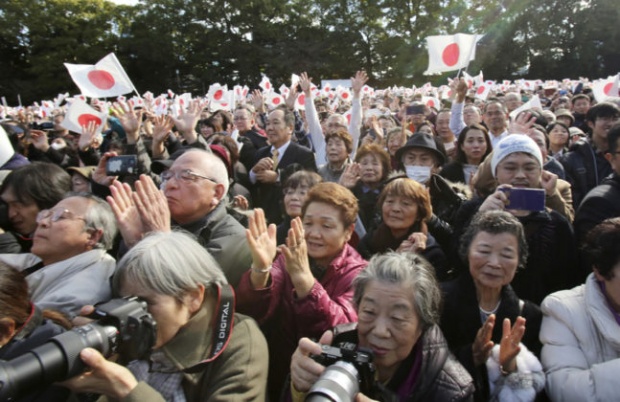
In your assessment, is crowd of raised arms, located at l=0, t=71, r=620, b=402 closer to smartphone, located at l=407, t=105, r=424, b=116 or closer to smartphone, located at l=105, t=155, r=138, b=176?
smartphone, located at l=105, t=155, r=138, b=176

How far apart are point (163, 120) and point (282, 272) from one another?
2303 millimetres

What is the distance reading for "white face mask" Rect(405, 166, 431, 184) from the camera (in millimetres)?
3432

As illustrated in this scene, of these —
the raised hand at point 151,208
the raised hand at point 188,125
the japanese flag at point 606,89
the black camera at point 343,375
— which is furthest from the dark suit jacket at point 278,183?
the japanese flag at point 606,89

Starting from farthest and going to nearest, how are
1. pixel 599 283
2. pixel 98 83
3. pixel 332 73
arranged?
pixel 332 73 < pixel 98 83 < pixel 599 283

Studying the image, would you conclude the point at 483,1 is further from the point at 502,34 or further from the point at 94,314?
the point at 94,314

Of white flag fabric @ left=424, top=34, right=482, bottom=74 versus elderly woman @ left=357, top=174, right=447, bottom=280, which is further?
white flag fabric @ left=424, top=34, right=482, bottom=74

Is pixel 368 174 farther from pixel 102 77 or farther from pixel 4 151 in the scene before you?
pixel 102 77

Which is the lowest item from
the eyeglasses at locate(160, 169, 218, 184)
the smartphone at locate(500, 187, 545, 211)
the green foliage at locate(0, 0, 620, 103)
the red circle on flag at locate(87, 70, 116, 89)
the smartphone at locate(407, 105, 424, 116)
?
the smartphone at locate(500, 187, 545, 211)

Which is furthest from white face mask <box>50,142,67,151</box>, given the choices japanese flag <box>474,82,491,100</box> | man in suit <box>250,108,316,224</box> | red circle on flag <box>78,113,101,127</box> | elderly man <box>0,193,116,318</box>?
japanese flag <box>474,82,491,100</box>

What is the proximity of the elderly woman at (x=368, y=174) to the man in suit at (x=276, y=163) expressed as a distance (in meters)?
0.63

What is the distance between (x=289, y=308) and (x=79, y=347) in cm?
98

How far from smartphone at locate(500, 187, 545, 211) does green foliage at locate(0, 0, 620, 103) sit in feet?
92.6

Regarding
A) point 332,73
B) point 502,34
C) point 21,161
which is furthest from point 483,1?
point 21,161

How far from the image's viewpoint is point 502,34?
101 feet
